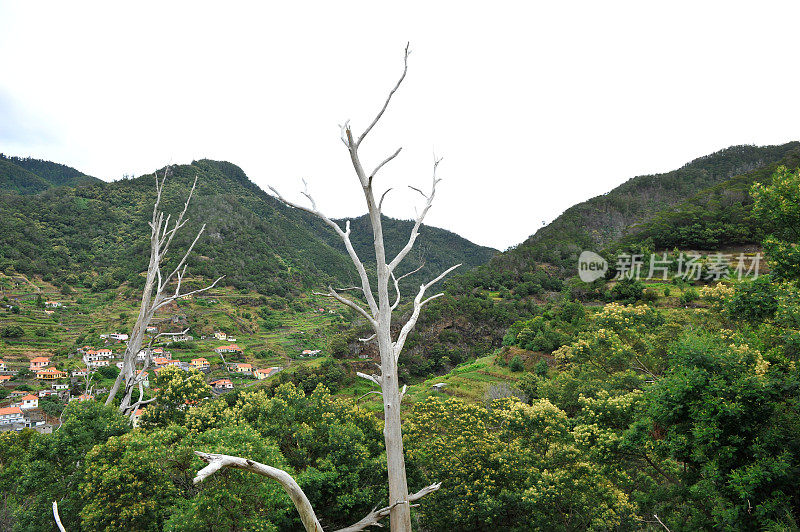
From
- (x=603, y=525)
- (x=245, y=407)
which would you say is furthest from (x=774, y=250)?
(x=245, y=407)

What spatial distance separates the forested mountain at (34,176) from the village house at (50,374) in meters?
77.2

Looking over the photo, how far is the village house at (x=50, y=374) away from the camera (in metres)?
44.6

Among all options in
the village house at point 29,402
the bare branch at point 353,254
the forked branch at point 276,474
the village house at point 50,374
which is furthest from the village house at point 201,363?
the forked branch at point 276,474

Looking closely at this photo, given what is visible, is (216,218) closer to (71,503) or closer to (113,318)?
(113,318)

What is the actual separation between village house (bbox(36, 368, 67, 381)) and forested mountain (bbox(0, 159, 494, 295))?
30390 mm

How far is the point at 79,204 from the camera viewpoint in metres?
89.2

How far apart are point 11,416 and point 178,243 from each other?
171 feet

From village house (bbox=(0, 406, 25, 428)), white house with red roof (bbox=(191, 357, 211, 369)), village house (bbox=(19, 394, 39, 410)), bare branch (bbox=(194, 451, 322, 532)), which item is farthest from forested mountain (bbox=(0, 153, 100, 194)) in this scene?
bare branch (bbox=(194, 451, 322, 532))

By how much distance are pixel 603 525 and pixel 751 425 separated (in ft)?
16.6

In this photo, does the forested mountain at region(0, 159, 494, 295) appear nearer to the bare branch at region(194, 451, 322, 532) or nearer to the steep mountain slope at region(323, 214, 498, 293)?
the steep mountain slope at region(323, 214, 498, 293)

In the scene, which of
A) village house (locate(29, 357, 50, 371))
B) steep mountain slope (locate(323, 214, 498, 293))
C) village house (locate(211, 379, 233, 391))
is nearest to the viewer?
village house (locate(29, 357, 50, 371))

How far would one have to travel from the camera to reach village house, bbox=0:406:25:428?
34.2 metres

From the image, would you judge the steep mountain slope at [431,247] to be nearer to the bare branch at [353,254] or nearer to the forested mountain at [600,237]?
the forested mountain at [600,237]

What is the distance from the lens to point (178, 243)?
82.4 meters
